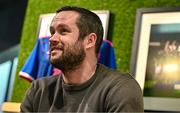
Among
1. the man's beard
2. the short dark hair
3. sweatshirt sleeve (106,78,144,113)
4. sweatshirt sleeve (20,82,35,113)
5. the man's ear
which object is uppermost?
the short dark hair

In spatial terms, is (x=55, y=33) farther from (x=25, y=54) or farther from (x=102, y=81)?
(x=25, y=54)

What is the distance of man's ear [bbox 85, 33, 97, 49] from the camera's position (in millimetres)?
1053

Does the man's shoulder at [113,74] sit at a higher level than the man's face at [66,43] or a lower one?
lower

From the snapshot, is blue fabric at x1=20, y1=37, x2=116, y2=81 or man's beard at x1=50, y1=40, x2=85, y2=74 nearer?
man's beard at x1=50, y1=40, x2=85, y2=74

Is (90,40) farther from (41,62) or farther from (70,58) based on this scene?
(41,62)

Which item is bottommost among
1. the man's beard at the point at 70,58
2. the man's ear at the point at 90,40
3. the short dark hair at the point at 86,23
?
the man's beard at the point at 70,58

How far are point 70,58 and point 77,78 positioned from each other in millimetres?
66

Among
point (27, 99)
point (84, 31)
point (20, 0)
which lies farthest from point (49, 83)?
point (20, 0)

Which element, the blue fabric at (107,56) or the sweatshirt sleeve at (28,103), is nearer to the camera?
the sweatshirt sleeve at (28,103)

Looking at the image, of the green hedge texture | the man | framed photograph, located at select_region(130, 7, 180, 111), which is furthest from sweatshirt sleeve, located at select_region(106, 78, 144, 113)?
the green hedge texture

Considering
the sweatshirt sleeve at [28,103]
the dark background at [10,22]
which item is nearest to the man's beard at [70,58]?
the sweatshirt sleeve at [28,103]

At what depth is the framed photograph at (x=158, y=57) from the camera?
1.70 m

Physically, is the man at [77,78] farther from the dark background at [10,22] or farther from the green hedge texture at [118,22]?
the dark background at [10,22]

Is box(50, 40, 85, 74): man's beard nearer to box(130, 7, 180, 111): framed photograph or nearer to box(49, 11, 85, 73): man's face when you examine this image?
box(49, 11, 85, 73): man's face
